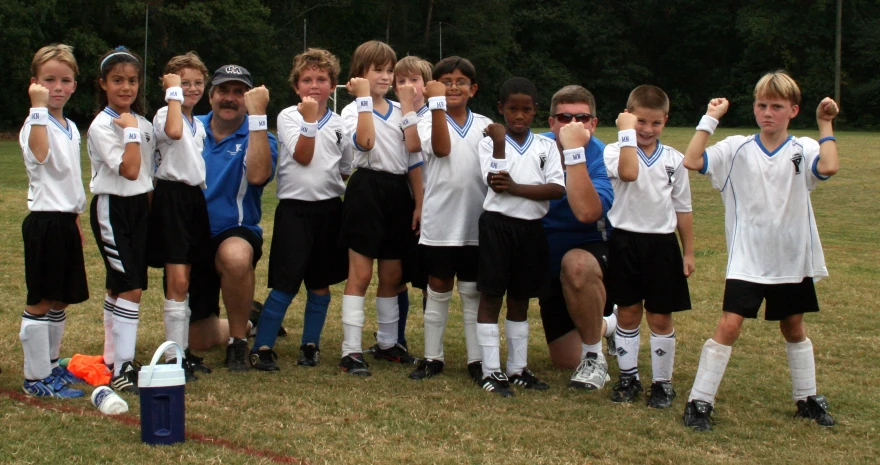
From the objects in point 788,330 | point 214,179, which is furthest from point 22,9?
point 788,330

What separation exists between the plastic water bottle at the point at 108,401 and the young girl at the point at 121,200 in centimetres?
36

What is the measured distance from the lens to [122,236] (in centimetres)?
518

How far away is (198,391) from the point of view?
510 cm

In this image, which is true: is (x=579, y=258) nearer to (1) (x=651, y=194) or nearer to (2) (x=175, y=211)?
(1) (x=651, y=194)

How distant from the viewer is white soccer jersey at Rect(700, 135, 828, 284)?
4789mm

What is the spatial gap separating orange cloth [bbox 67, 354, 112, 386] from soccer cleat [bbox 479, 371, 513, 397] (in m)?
2.09

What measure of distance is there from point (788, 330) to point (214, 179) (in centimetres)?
343

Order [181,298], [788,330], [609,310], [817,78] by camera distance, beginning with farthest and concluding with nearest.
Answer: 1. [817,78]
2. [609,310]
3. [181,298]
4. [788,330]

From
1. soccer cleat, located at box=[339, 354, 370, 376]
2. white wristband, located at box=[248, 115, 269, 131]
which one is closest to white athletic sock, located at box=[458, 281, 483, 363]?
soccer cleat, located at box=[339, 354, 370, 376]

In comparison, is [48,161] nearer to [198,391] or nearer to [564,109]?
[198,391]

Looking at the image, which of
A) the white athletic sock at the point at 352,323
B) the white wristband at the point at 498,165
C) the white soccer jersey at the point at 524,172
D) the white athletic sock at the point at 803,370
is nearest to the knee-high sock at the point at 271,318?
the white athletic sock at the point at 352,323

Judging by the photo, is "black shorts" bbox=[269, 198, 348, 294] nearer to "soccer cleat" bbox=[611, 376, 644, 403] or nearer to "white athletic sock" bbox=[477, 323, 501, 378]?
"white athletic sock" bbox=[477, 323, 501, 378]

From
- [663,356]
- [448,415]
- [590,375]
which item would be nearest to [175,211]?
[448,415]

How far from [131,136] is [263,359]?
5.04ft
